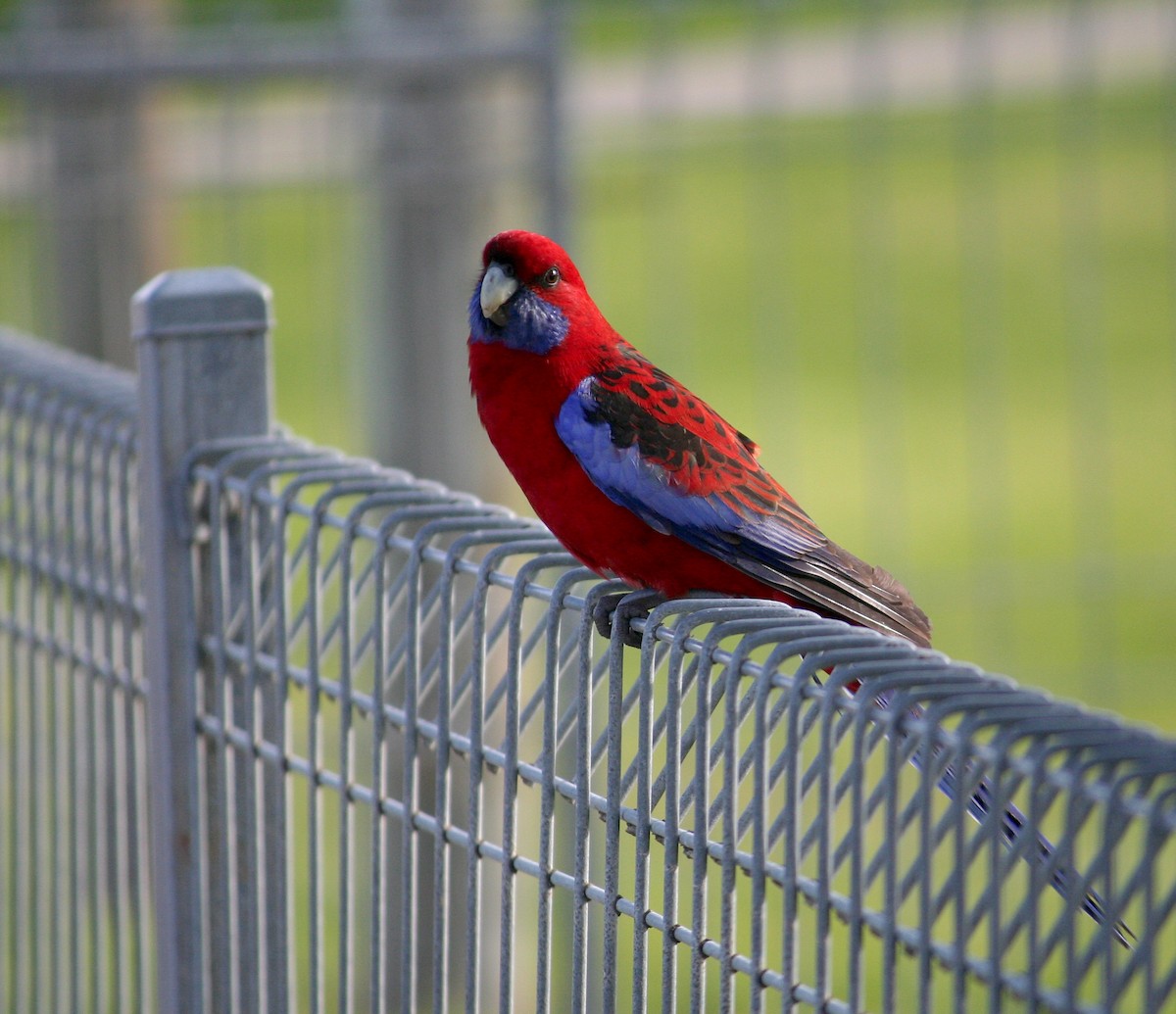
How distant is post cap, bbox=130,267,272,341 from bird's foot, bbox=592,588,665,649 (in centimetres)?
53

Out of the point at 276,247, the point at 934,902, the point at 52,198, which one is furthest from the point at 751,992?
the point at 276,247

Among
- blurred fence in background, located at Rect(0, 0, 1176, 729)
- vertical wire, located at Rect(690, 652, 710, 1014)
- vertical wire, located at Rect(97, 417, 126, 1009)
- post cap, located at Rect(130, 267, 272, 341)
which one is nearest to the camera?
vertical wire, located at Rect(690, 652, 710, 1014)

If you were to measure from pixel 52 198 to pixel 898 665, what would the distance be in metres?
3.33

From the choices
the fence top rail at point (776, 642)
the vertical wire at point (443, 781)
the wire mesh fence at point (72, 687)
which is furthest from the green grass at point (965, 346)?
the vertical wire at point (443, 781)

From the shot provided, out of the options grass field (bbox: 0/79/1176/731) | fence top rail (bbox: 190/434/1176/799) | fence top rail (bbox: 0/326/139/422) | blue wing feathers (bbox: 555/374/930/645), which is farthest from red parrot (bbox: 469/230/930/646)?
grass field (bbox: 0/79/1176/731)

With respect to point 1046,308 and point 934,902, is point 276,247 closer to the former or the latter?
point 1046,308

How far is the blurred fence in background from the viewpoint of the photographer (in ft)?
12.9

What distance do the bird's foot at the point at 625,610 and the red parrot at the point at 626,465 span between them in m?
0.04

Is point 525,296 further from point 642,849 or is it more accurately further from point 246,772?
point 642,849

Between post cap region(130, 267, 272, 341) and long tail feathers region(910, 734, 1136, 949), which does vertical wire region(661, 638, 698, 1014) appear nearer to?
long tail feathers region(910, 734, 1136, 949)

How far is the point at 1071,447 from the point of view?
9500 mm

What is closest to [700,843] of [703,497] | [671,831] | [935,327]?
[671,831]

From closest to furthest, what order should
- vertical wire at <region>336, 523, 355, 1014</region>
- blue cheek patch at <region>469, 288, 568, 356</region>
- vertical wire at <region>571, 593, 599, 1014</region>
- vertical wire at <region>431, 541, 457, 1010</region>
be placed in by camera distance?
vertical wire at <region>571, 593, 599, 1014</region>
vertical wire at <region>431, 541, 457, 1010</region>
vertical wire at <region>336, 523, 355, 1014</region>
blue cheek patch at <region>469, 288, 568, 356</region>

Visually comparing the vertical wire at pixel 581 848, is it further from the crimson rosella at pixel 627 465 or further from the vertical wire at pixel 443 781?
the crimson rosella at pixel 627 465
